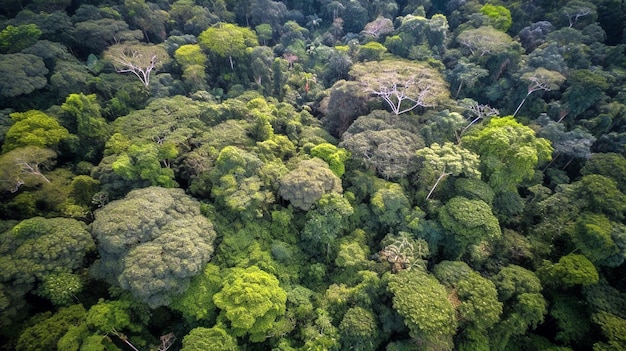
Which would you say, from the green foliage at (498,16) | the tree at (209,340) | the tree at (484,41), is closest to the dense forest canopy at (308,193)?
the tree at (209,340)

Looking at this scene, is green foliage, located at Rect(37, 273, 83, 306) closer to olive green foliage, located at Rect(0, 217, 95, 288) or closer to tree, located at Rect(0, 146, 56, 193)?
olive green foliage, located at Rect(0, 217, 95, 288)

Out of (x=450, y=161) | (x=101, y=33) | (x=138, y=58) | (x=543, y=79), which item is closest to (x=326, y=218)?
(x=450, y=161)

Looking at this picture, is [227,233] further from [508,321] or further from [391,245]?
[508,321]

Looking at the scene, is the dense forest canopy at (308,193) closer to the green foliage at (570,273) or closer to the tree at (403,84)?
the green foliage at (570,273)

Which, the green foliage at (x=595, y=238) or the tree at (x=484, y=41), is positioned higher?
the tree at (x=484, y=41)

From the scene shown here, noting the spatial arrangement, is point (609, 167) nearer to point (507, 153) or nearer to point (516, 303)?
point (507, 153)

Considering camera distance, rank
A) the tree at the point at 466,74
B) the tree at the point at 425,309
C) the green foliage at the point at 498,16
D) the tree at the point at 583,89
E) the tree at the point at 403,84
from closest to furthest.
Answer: the tree at the point at 425,309
the tree at the point at 403,84
the tree at the point at 583,89
the tree at the point at 466,74
the green foliage at the point at 498,16
